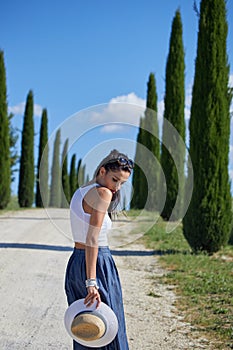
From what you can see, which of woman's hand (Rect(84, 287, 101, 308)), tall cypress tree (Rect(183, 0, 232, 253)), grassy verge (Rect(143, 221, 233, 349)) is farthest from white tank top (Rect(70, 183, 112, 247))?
tall cypress tree (Rect(183, 0, 232, 253))

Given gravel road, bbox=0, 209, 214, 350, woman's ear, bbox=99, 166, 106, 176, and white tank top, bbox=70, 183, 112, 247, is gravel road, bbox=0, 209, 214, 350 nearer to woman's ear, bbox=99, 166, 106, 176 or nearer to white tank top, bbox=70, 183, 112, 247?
white tank top, bbox=70, 183, 112, 247

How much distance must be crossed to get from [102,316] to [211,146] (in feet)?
26.3

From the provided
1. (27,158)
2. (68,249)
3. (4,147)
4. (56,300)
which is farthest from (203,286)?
(27,158)

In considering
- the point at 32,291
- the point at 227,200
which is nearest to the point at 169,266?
the point at 227,200

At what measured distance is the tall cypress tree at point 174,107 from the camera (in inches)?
672

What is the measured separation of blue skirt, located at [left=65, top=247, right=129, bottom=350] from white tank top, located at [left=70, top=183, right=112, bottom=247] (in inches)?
3.2

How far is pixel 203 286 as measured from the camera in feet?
23.9

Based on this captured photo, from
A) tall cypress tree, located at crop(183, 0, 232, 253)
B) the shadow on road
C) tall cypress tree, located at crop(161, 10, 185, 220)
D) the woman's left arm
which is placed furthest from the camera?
tall cypress tree, located at crop(161, 10, 185, 220)

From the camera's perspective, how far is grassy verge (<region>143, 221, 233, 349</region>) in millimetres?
→ 5371

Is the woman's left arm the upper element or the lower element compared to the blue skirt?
upper

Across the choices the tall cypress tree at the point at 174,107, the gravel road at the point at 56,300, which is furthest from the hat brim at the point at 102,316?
the tall cypress tree at the point at 174,107

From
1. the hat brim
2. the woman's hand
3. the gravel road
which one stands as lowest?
the gravel road

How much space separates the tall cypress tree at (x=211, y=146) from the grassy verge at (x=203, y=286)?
0.54 meters

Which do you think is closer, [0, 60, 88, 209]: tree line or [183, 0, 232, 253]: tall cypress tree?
[183, 0, 232, 253]: tall cypress tree
